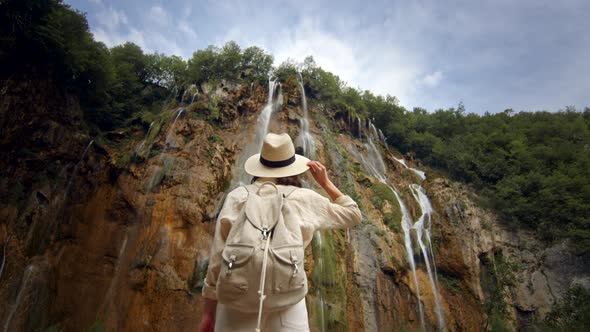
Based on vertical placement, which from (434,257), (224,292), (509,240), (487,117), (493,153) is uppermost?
(487,117)

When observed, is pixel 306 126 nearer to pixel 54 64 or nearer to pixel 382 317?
pixel 382 317

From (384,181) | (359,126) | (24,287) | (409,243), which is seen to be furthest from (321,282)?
(359,126)

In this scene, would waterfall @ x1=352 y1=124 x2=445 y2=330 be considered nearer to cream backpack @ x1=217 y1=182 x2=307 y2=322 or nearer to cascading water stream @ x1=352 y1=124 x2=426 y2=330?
cascading water stream @ x1=352 y1=124 x2=426 y2=330

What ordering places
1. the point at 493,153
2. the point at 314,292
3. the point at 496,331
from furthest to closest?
the point at 493,153
the point at 496,331
the point at 314,292

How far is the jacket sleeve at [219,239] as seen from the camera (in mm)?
1687

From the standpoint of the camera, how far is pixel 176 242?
8453mm

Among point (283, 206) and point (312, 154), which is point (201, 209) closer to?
point (312, 154)

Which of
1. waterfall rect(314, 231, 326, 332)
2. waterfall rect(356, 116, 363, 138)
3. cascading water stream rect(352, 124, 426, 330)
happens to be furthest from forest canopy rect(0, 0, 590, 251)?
waterfall rect(314, 231, 326, 332)

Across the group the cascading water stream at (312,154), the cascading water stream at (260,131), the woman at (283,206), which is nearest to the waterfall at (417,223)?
the cascading water stream at (312,154)

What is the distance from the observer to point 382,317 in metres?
9.22

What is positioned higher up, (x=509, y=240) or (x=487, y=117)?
(x=487, y=117)

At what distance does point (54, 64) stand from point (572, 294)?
18.9 metres

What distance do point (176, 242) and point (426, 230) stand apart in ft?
29.1

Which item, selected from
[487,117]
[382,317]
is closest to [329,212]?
[382,317]
